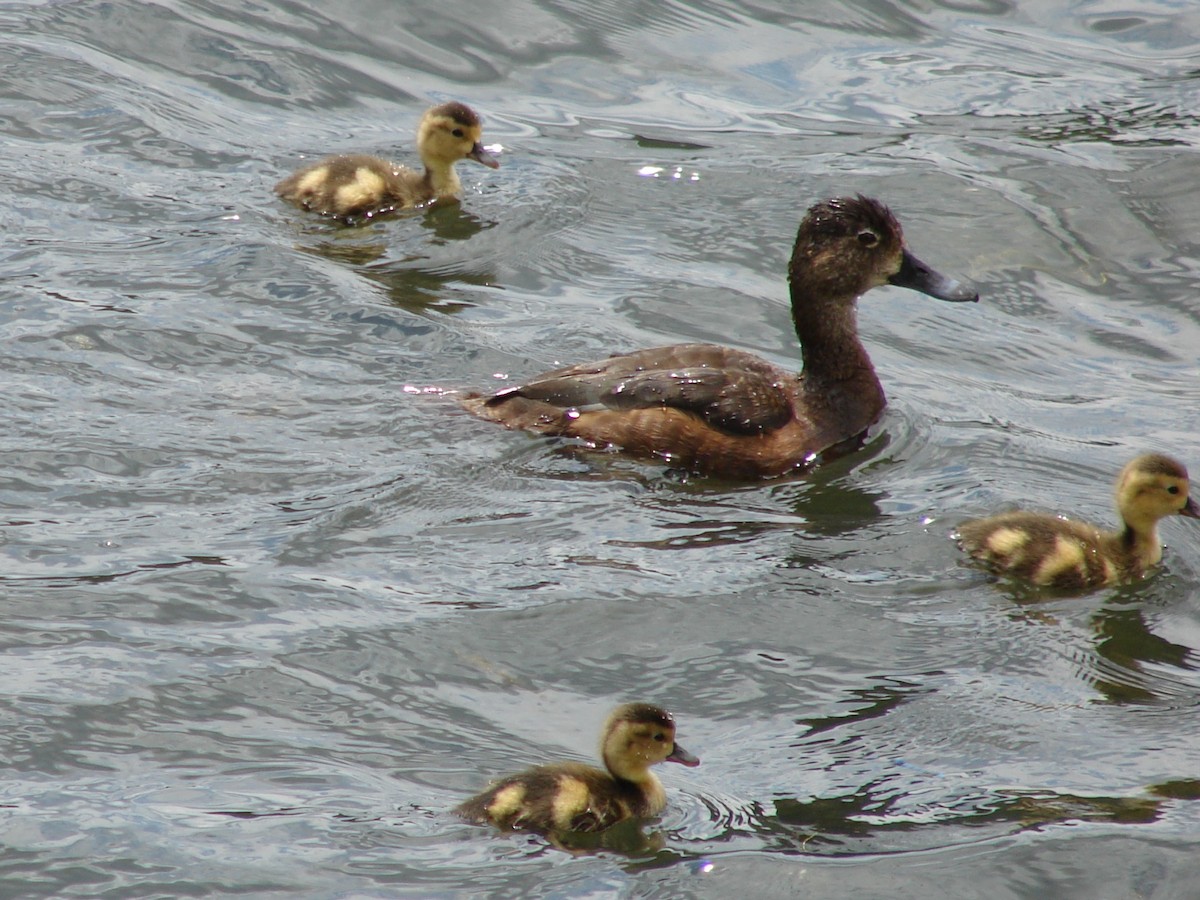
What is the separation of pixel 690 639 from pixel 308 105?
21.6ft

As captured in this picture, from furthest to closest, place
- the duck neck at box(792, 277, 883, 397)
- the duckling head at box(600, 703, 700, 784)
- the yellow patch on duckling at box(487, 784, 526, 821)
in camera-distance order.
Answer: the duck neck at box(792, 277, 883, 397)
the duckling head at box(600, 703, 700, 784)
the yellow patch on duckling at box(487, 784, 526, 821)

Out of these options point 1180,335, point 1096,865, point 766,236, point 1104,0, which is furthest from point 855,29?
point 1096,865

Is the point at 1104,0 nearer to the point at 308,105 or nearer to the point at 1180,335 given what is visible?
the point at 1180,335

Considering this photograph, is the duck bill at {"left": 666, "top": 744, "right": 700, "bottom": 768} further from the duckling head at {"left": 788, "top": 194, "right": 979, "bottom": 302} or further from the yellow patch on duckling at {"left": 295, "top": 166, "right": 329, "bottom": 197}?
the yellow patch on duckling at {"left": 295, "top": 166, "right": 329, "bottom": 197}

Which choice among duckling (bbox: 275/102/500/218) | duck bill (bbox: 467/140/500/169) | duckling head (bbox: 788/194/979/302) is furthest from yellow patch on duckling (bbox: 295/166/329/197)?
duckling head (bbox: 788/194/979/302)

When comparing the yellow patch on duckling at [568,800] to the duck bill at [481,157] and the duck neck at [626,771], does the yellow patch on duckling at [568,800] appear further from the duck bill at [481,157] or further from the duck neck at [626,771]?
the duck bill at [481,157]

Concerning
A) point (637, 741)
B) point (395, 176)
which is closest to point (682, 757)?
point (637, 741)

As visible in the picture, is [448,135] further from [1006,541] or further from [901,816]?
[901,816]

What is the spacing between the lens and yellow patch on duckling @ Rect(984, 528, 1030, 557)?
6.69 meters

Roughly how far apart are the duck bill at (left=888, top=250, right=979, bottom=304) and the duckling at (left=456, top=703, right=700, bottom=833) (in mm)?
3901

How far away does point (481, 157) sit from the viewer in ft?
34.5

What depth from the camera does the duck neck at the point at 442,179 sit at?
Result: 34.1 feet

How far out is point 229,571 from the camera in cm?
635

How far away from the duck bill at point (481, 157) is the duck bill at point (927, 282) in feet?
9.93
